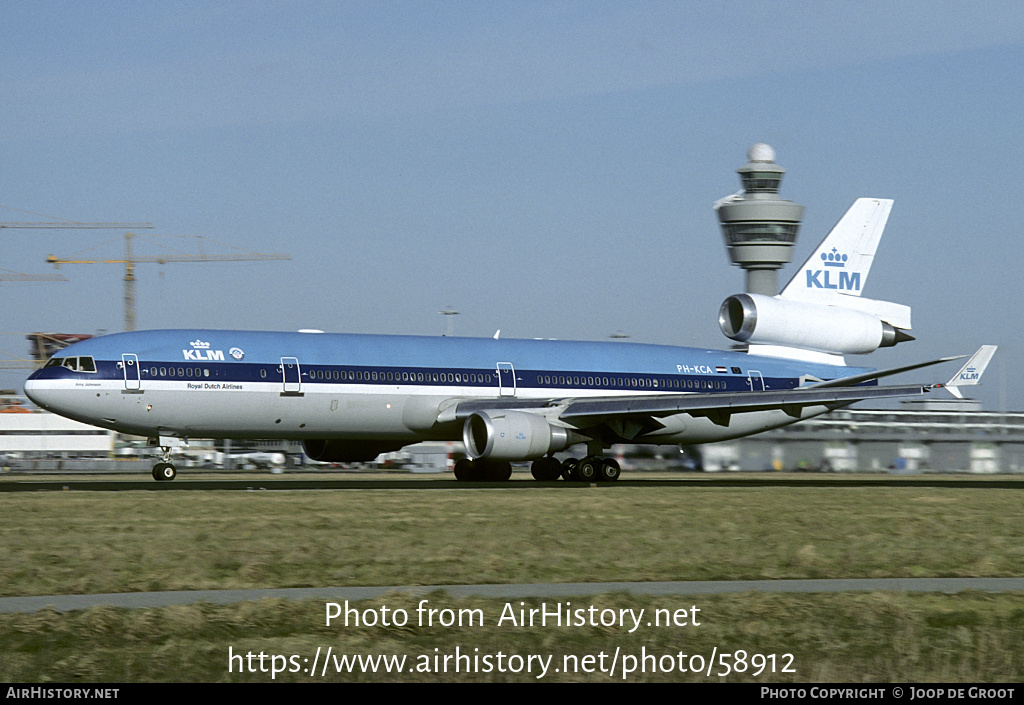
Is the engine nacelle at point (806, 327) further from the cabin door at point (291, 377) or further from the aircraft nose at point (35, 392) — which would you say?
the aircraft nose at point (35, 392)

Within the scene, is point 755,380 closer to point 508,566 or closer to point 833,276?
point 833,276

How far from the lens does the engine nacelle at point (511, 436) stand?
36156mm

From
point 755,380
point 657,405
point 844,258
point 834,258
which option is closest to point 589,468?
point 657,405

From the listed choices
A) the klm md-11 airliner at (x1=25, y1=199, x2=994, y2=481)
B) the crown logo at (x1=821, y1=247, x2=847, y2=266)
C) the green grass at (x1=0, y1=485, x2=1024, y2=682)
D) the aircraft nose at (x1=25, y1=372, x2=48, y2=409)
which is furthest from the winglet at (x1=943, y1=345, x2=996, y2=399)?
the aircraft nose at (x1=25, y1=372, x2=48, y2=409)

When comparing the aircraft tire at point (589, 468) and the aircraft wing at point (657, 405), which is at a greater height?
the aircraft wing at point (657, 405)

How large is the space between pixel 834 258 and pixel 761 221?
215 ft

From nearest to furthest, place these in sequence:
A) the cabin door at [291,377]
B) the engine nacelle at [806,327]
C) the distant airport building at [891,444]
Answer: the cabin door at [291,377] → the engine nacelle at [806,327] → the distant airport building at [891,444]

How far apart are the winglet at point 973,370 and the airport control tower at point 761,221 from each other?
249 ft

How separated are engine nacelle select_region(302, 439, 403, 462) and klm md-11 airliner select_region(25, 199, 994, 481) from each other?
6 centimetres

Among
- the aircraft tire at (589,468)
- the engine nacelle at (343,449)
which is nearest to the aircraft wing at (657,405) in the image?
the aircraft tire at (589,468)

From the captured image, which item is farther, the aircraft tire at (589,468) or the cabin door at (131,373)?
the aircraft tire at (589,468)

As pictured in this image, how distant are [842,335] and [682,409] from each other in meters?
11.2

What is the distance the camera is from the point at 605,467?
130ft

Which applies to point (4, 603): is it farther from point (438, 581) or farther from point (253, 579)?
point (438, 581)
